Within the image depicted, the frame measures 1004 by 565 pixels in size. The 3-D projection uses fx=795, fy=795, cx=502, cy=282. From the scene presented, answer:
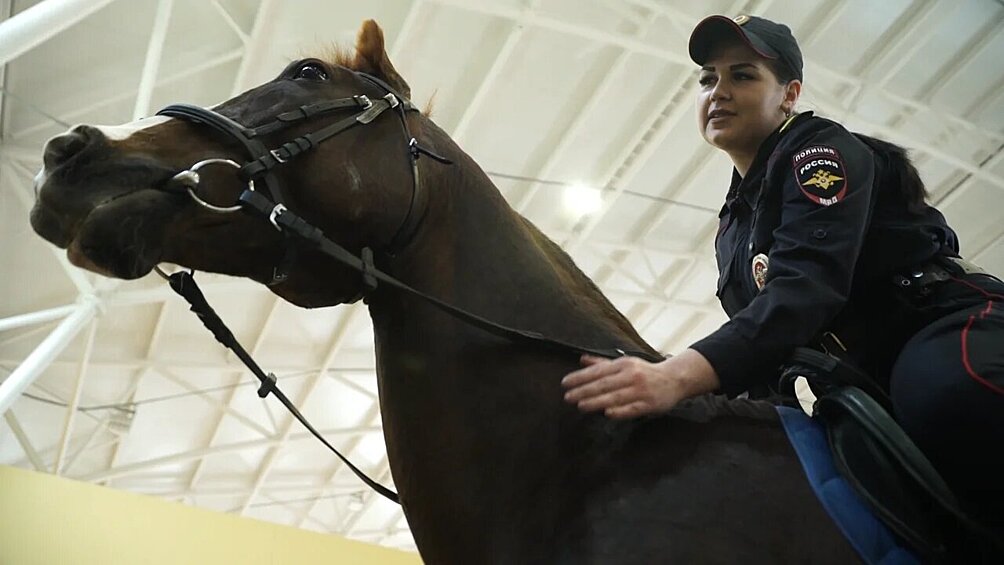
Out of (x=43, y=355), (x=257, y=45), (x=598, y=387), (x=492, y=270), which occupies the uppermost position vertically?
(x=598, y=387)

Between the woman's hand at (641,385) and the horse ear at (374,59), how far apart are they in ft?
2.97

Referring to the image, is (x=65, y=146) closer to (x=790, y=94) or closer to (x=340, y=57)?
(x=340, y=57)

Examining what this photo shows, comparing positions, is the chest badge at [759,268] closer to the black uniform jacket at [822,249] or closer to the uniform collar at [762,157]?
the black uniform jacket at [822,249]

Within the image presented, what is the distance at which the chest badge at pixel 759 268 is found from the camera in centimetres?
162

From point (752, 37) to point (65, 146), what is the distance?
146 cm

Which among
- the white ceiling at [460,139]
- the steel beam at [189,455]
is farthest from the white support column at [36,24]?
the steel beam at [189,455]

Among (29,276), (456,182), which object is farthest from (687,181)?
(456,182)

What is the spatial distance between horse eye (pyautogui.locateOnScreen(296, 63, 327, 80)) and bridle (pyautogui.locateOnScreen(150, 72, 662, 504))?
12 centimetres

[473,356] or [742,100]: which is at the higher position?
[742,100]

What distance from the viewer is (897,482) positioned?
4.15 ft

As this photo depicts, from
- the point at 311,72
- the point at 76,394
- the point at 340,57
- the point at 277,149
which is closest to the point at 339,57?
the point at 340,57

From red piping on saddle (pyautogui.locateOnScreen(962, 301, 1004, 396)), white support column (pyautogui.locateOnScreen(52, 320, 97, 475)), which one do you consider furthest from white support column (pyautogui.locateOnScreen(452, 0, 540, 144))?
red piping on saddle (pyautogui.locateOnScreen(962, 301, 1004, 396))

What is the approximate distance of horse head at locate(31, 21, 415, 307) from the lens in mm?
1418

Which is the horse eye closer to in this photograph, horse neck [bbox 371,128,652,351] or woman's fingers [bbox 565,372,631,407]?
horse neck [bbox 371,128,652,351]
